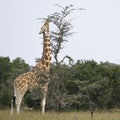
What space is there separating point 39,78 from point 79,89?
5.85ft

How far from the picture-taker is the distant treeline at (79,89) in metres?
15.6

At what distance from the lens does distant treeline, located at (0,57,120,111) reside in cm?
1559

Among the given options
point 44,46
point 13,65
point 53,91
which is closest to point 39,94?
point 53,91

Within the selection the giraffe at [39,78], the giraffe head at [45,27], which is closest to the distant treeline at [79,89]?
the giraffe at [39,78]

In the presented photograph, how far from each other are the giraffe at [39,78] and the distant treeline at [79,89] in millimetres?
254

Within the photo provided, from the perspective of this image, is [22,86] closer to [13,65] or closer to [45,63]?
[45,63]

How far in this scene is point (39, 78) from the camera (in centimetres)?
1570

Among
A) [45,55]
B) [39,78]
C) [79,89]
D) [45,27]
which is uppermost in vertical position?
[45,27]

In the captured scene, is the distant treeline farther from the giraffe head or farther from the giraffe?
the giraffe head

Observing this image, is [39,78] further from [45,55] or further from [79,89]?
[79,89]

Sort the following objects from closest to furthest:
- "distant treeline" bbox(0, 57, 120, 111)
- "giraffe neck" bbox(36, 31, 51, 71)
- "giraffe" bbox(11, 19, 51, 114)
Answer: "giraffe" bbox(11, 19, 51, 114) → "distant treeline" bbox(0, 57, 120, 111) → "giraffe neck" bbox(36, 31, 51, 71)

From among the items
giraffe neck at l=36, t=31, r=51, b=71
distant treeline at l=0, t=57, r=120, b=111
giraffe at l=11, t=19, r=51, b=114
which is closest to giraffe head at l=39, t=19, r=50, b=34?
giraffe at l=11, t=19, r=51, b=114

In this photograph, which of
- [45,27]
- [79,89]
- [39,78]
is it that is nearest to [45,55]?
[45,27]

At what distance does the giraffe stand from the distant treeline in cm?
25
